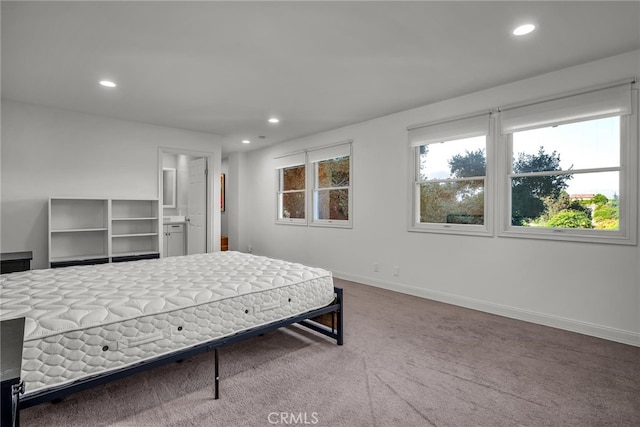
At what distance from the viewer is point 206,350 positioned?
6.66 feet

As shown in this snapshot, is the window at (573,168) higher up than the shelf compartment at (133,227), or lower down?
higher up

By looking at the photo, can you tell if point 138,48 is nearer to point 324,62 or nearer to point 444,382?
point 324,62

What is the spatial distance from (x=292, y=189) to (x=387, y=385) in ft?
15.1

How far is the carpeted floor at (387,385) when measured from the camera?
1765mm

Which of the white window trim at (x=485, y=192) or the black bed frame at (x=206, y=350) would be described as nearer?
the black bed frame at (x=206, y=350)

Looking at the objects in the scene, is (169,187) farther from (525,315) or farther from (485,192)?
(525,315)

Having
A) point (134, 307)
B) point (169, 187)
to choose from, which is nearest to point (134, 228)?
point (169, 187)

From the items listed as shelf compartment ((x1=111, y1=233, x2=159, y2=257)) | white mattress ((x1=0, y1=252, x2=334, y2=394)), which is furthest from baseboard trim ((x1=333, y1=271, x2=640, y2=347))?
shelf compartment ((x1=111, y1=233, x2=159, y2=257))

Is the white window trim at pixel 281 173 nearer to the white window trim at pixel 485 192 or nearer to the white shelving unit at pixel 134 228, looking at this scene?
the white window trim at pixel 485 192

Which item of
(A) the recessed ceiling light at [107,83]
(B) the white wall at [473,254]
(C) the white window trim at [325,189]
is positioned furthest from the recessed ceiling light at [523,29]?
(A) the recessed ceiling light at [107,83]

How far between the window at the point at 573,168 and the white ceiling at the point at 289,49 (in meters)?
0.41

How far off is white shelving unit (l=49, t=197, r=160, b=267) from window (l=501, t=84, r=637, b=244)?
4.84 m

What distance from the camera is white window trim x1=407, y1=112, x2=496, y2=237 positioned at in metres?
3.58

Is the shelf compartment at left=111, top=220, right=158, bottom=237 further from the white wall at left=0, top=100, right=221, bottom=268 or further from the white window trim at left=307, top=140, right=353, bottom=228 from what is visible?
the white window trim at left=307, top=140, right=353, bottom=228
